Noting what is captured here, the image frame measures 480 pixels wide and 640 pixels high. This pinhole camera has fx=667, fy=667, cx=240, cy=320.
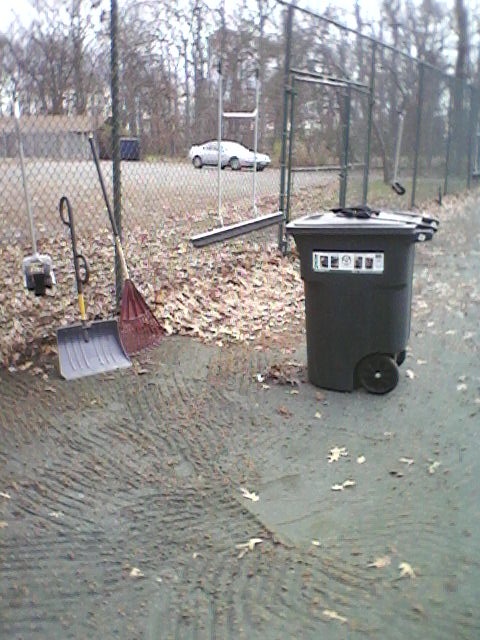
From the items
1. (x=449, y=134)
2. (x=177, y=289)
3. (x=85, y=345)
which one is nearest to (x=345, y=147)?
(x=177, y=289)

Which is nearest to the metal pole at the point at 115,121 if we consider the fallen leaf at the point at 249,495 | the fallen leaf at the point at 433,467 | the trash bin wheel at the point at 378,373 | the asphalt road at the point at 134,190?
the asphalt road at the point at 134,190

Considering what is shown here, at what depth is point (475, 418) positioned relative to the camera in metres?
4.32

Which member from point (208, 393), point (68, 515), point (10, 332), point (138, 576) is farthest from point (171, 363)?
point (138, 576)

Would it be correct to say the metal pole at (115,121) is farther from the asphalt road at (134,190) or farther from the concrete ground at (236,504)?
the concrete ground at (236,504)

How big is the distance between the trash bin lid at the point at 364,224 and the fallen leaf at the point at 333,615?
2482 millimetres

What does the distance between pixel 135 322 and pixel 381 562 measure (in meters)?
2.96

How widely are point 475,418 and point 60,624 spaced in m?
2.90

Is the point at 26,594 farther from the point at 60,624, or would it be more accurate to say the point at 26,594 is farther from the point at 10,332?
the point at 10,332

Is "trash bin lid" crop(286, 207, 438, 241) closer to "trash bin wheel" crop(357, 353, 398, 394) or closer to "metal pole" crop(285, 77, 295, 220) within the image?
"trash bin wheel" crop(357, 353, 398, 394)

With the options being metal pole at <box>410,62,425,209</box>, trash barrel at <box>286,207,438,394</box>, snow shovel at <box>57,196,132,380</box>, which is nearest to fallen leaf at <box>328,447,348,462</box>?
trash barrel at <box>286,207,438,394</box>

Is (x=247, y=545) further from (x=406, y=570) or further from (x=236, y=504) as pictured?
(x=406, y=570)

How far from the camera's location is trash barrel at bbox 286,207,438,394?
4.37 meters

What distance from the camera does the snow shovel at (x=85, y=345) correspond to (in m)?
4.75

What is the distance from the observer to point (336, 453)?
3855mm
